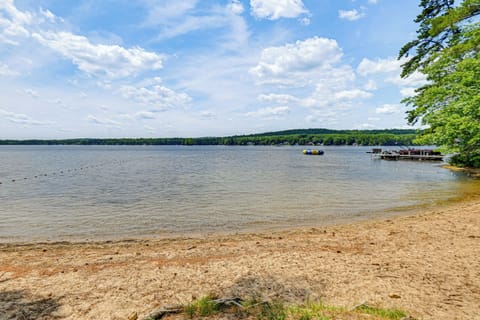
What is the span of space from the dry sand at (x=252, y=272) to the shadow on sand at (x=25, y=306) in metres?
0.02

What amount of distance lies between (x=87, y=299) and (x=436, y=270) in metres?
7.30

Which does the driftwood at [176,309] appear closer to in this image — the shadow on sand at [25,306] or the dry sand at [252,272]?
the dry sand at [252,272]

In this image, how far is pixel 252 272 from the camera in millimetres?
6543

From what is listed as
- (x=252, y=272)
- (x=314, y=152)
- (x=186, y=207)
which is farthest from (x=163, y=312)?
(x=314, y=152)

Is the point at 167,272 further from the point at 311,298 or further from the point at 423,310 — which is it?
the point at 423,310

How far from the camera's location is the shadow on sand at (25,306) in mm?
4754

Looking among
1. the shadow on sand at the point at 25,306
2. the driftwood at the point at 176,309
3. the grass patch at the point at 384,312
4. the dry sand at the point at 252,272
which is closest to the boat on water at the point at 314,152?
the dry sand at the point at 252,272

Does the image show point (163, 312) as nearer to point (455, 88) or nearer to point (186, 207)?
point (186, 207)

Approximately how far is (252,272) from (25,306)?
4.41 meters

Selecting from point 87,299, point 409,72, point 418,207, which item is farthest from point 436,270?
point 409,72

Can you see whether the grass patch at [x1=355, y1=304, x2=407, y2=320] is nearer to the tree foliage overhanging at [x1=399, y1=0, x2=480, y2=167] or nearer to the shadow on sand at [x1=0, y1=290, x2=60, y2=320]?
the shadow on sand at [x1=0, y1=290, x2=60, y2=320]

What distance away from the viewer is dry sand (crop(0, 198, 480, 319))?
500cm

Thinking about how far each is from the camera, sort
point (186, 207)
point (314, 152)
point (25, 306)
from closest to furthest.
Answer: point (25, 306) → point (186, 207) → point (314, 152)

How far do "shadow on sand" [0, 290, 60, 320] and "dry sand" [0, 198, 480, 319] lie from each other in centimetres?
2
